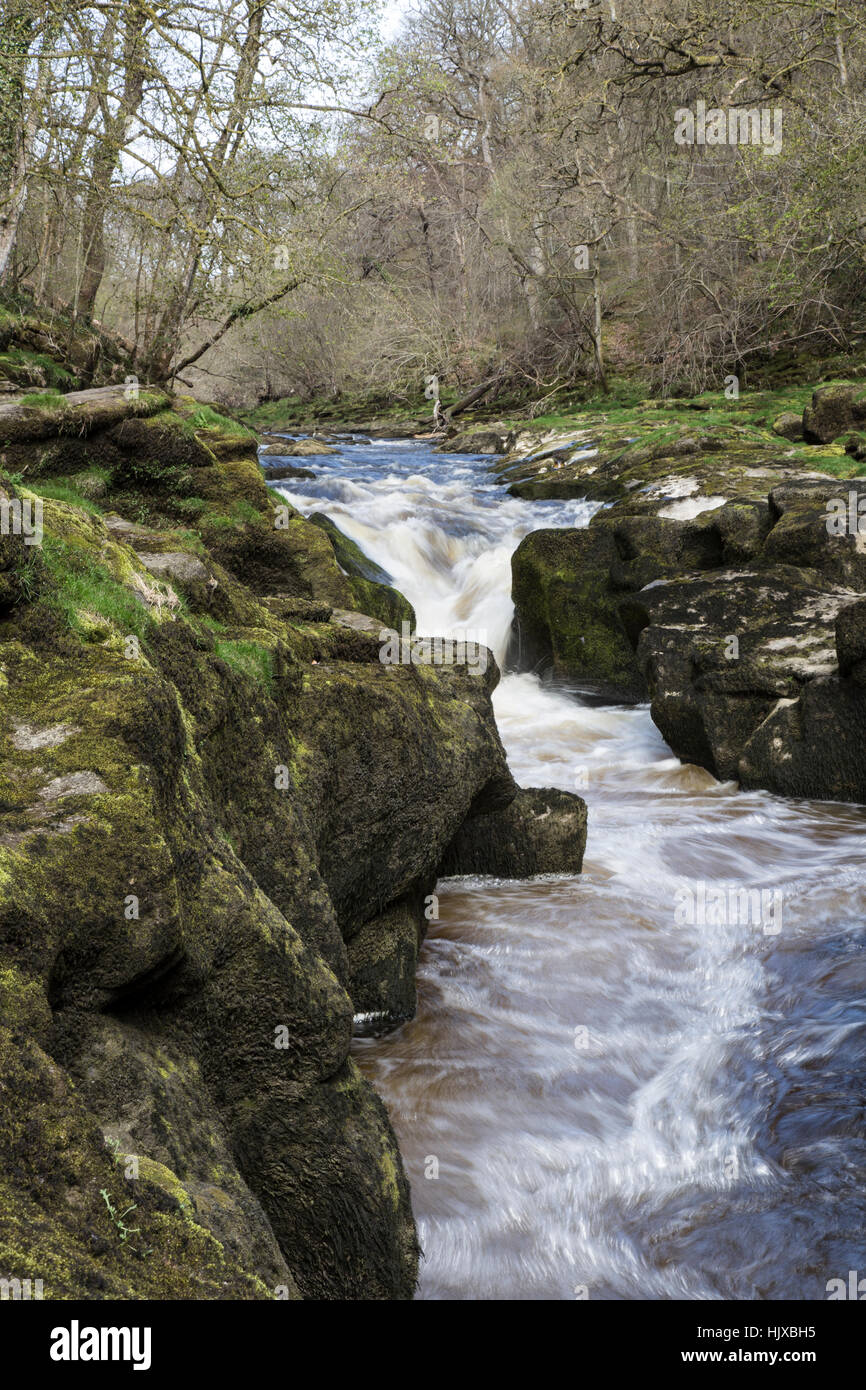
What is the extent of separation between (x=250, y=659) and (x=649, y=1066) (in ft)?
9.97

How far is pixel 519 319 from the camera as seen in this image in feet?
114

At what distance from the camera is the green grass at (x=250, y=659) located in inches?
180

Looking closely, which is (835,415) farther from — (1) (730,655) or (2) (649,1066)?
(2) (649,1066)

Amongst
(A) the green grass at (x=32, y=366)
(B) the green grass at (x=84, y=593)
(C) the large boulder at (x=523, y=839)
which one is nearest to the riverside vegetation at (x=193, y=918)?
(B) the green grass at (x=84, y=593)

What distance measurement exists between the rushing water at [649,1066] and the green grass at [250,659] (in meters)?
2.07

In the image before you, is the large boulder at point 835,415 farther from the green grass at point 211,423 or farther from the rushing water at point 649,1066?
the green grass at point 211,423

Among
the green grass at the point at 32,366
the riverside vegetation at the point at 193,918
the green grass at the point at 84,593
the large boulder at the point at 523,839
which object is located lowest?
the large boulder at the point at 523,839

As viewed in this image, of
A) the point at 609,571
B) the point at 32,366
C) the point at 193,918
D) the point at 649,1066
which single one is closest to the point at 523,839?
the point at 649,1066

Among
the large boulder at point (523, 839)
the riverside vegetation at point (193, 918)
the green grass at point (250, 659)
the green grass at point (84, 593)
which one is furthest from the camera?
the large boulder at point (523, 839)

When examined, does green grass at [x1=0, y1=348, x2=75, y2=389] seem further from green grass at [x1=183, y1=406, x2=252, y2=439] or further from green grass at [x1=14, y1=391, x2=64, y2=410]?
green grass at [x1=14, y1=391, x2=64, y2=410]

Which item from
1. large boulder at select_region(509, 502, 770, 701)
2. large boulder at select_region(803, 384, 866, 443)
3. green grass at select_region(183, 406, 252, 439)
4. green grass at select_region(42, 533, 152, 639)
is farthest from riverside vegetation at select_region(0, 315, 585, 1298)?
large boulder at select_region(803, 384, 866, 443)

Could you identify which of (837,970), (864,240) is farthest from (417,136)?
(837,970)

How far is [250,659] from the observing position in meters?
4.73

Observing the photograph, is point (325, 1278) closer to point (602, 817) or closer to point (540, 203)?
point (602, 817)
